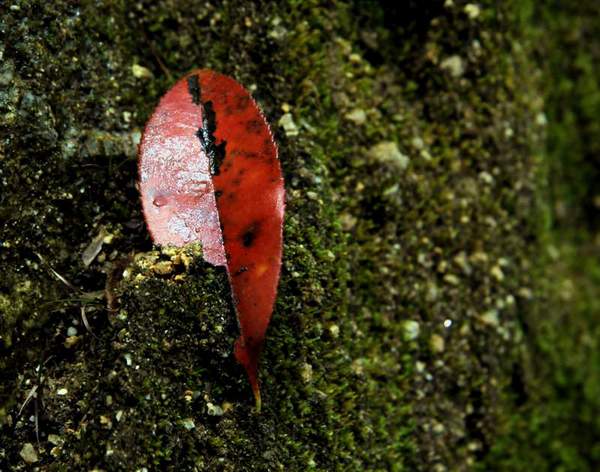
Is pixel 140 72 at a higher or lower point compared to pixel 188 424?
higher

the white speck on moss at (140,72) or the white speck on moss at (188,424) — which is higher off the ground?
the white speck on moss at (140,72)

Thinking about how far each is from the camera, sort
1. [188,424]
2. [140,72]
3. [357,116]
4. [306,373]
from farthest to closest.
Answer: [357,116], [140,72], [306,373], [188,424]

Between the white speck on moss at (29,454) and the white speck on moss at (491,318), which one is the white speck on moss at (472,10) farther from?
the white speck on moss at (29,454)

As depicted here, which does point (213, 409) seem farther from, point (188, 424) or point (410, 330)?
point (410, 330)

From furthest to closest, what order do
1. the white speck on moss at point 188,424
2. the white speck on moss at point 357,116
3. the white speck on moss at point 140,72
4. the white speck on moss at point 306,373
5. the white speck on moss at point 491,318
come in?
the white speck on moss at point 491,318 → the white speck on moss at point 357,116 → the white speck on moss at point 140,72 → the white speck on moss at point 306,373 → the white speck on moss at point 188,424

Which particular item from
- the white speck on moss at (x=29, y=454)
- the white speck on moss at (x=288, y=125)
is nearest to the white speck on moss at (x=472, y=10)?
the white speck on moss at (x=288, y=125)

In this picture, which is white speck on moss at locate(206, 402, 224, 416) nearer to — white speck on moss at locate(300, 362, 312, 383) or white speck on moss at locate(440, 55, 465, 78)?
white speck on moss at locate(300, 362, 312, 383)

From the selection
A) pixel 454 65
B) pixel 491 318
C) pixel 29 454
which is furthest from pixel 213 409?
pixel 454 65
